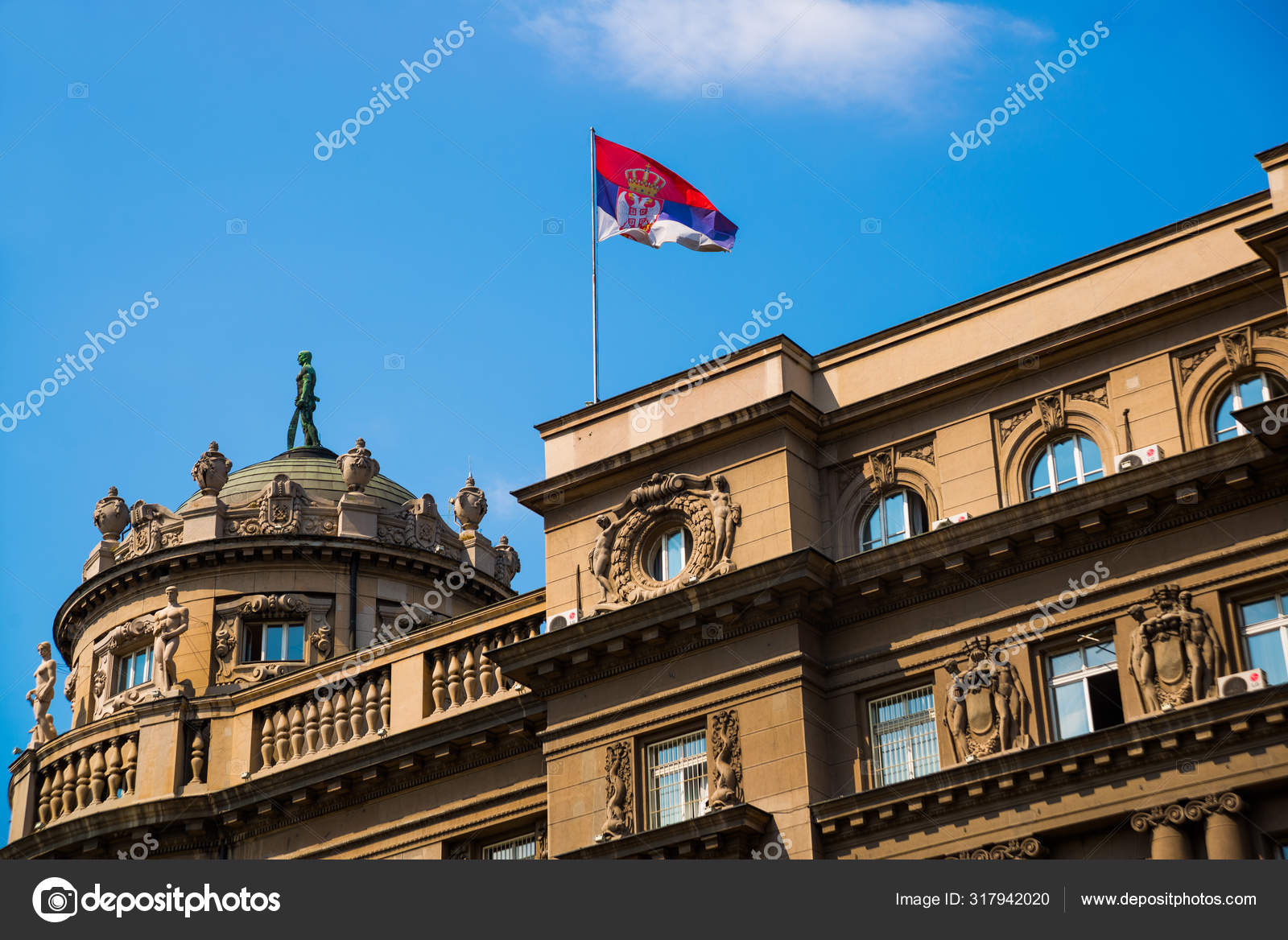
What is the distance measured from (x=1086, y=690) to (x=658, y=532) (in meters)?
8.54

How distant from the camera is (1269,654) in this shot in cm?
3275

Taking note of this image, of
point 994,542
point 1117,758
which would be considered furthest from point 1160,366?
point 1117,758

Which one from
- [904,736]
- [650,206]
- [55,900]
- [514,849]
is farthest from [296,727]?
[55,900]

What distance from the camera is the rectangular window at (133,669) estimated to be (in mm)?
52406

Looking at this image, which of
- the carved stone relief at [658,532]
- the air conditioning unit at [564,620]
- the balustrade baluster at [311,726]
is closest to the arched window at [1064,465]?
the carved stone relief at [658,532]

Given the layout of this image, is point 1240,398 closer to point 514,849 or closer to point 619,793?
point 619,793

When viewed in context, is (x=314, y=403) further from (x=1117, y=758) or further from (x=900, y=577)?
(x=1117, y=758)

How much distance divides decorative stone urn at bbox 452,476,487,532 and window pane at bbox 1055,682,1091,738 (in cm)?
2589

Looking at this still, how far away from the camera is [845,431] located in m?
38.6

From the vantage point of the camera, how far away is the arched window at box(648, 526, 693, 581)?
3872 cm

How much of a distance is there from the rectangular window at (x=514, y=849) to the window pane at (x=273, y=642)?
14.3m

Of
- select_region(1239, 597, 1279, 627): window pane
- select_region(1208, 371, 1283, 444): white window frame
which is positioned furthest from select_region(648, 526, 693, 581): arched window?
select_region(1239, 597, 1279, 627): window pane

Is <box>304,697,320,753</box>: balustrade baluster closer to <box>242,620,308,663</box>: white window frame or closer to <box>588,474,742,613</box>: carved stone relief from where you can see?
<box>588,474,742,613</box>: carved stone relief

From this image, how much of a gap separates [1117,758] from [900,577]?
509 cm
